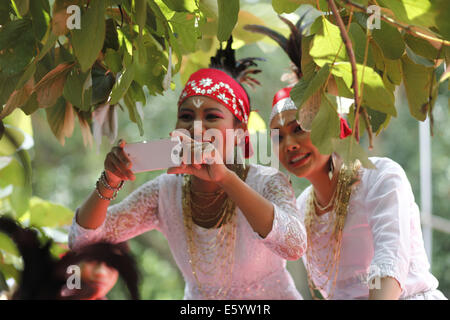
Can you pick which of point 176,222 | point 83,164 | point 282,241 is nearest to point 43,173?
point 83,164

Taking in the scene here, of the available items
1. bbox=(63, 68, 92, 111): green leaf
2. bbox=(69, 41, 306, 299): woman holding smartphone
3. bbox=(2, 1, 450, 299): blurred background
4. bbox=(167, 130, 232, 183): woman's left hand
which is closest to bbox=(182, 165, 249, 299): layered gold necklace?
bbox=(69, 41, 306, 299): woman holding smartphone

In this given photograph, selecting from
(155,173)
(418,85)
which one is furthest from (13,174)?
(155,173)

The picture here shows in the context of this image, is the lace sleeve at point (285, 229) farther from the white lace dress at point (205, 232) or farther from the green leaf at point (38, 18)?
the green leaf at point (38, 18)

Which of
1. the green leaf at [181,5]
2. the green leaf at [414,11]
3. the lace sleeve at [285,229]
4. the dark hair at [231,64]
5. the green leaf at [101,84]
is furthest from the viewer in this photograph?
the dark hair at [231,64]

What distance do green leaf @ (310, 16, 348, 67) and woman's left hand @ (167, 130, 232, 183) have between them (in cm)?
30

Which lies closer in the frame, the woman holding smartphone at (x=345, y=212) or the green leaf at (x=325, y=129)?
the green leaf at (x=325, y=129)

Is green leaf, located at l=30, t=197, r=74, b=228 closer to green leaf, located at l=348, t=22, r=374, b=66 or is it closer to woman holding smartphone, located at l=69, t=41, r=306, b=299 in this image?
woman holding smartphone, located at l=69, t=41, r=306, b=299

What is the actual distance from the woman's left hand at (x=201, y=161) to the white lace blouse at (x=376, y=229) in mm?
327

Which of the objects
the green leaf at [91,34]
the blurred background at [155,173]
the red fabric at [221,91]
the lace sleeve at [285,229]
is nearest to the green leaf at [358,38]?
the green leaf at [91,34]

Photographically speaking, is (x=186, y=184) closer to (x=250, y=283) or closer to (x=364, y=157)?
(x=250, y=283)

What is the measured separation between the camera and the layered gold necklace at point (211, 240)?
3.47 ft

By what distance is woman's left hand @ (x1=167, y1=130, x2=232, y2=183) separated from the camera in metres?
0.79
